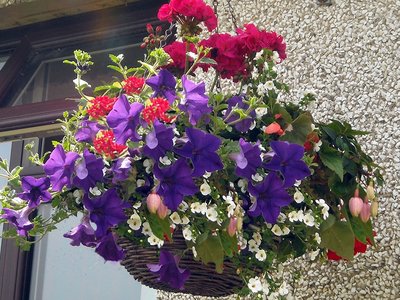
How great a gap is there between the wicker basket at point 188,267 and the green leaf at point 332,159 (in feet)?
1.04

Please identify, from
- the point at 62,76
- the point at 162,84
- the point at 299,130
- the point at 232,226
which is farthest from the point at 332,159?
the point at 62,76

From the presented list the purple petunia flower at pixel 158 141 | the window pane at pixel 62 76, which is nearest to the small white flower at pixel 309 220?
the purple petunia flower at pixel 158 141

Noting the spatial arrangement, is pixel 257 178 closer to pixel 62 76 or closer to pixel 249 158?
pixel 249 158

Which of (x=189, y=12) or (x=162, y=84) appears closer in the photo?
(x=162, y=84)

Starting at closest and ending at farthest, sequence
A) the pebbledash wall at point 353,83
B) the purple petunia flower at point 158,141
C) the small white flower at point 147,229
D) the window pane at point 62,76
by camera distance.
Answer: the purple petunia flower at point 158,141, the small white flower at point 147,229, the pebbledash wall at point 353,83, the window pane at point 62,76

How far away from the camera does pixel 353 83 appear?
2689mm

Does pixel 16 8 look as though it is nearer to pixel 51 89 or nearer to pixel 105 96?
pixel 51 89

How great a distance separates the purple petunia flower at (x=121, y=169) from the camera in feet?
6.29

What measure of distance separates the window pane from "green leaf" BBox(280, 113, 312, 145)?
1.56m

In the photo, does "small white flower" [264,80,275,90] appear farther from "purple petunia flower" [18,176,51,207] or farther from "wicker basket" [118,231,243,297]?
"purple petunia flower" [18,176,51,207]

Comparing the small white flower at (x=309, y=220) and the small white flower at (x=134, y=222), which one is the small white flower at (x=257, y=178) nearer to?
the small white flower at (x=309, y=220)

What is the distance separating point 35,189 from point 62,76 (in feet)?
5.67

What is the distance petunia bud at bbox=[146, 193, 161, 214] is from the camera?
186 centimetres

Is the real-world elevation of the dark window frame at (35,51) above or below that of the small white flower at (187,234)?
above
